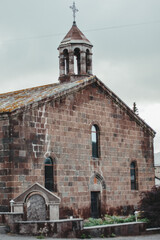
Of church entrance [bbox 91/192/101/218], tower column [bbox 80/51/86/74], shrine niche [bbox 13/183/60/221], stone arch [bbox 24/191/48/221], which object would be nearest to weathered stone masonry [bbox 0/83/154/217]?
church entrance [bbox 91/192/101/218]

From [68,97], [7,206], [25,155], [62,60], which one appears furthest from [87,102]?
[7,206]

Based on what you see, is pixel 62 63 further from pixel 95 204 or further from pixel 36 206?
pixel 36 206

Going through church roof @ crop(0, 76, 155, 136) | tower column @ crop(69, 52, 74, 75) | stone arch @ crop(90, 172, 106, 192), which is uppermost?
tower column @ crop(69, 52, 74, 75)

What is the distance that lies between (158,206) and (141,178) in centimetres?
780

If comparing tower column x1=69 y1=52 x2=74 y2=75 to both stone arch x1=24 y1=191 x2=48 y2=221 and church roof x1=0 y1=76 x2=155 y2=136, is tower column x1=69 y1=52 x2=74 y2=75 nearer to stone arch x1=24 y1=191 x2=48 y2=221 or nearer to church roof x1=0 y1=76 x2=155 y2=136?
church roof x1=0 y1=76 x2=155 y2=136

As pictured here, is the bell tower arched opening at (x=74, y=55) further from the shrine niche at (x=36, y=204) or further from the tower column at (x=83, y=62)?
the shrine niche at (x=36, y=204)

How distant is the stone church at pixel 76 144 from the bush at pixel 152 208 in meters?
3.91

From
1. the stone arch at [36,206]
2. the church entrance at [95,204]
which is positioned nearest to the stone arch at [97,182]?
the church entrance at [95,204]

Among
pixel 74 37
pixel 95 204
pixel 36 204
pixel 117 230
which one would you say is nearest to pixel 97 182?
pixel 95 204

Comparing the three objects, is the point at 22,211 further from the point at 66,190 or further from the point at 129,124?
the point at 129,124

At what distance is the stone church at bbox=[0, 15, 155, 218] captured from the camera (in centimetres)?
2411

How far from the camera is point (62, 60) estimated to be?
105 feet

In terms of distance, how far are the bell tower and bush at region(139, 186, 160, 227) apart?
969cm

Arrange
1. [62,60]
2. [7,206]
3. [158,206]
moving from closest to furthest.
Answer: [7,206]
[158,206]
[62,60]
